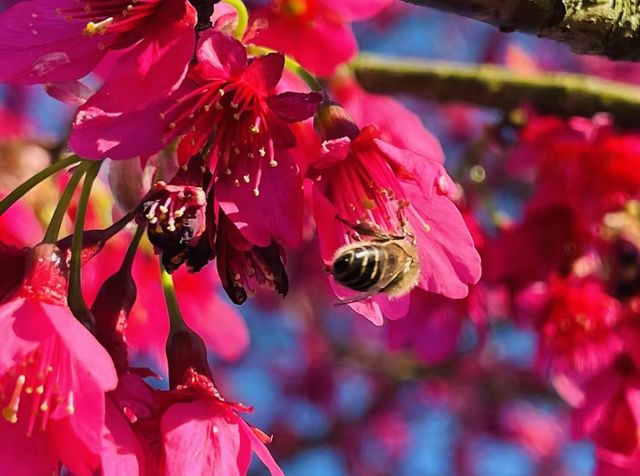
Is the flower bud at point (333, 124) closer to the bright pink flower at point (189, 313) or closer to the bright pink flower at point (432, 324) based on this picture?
the bright pink flower at point (432, 324)

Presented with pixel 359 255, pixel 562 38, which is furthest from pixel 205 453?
pixel 562 38

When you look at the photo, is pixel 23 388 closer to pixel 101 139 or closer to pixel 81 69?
pixel 101 139

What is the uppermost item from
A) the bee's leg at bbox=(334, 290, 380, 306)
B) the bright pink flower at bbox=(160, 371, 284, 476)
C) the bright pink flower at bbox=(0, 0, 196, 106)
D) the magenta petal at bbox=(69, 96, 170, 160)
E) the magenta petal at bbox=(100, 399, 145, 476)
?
the bright pink flower at bbox=(0, 0, 196, 106)

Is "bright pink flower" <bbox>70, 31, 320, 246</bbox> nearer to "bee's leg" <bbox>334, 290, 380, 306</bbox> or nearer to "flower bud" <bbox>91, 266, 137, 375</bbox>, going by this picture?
"bee's leg" <bbox>334, 290, 380, 306</bbox>

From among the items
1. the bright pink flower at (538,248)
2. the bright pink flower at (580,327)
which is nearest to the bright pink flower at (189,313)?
the bright pink flower at (538,248)

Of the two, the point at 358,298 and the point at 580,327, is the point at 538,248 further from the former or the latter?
the point at 358,298

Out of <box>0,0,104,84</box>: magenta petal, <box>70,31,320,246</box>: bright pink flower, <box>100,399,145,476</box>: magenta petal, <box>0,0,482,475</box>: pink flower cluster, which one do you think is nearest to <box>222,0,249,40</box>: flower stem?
<box>0,0,482,475</box>: pink flower cluster
